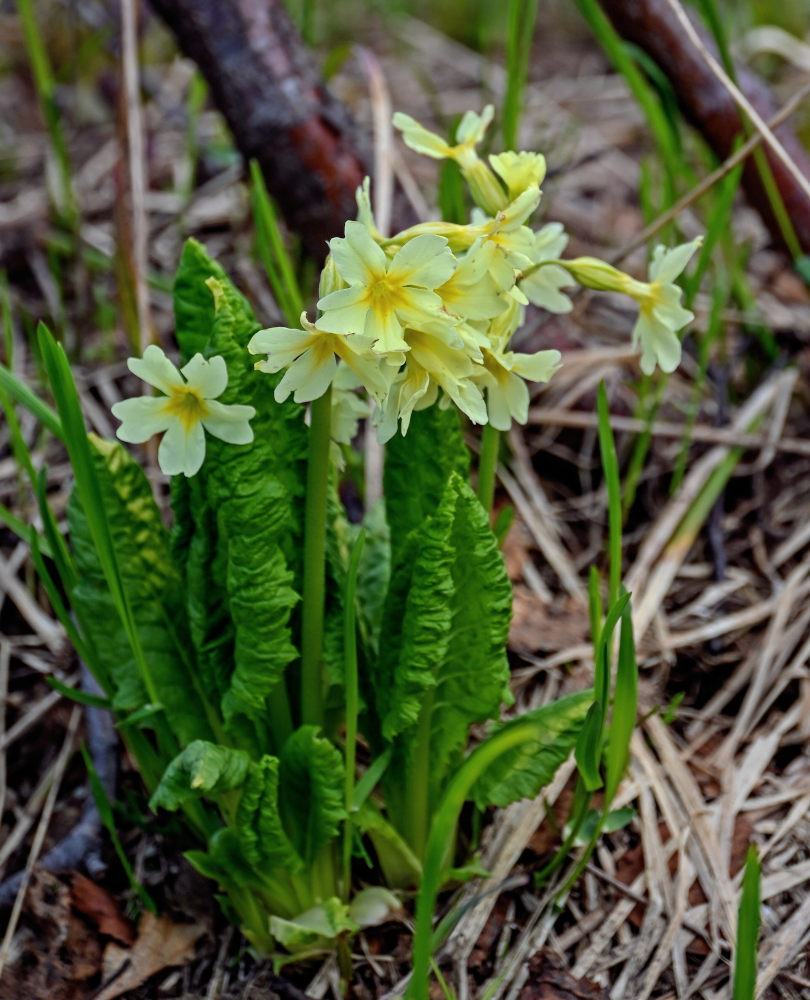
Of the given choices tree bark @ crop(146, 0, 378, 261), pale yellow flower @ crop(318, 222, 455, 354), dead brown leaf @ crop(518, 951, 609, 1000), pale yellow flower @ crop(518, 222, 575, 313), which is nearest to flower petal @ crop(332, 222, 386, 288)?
pale yellow flower @ crop(318, 222, 455, 354)

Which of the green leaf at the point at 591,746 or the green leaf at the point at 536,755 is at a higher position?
the green leaf at the point at 591,746

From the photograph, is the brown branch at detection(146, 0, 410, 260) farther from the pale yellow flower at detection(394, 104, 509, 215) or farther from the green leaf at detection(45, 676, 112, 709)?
the green leaf at detection(45, 676, 112, 709)

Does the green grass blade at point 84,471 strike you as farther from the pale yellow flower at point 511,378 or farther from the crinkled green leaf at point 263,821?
the pale yellow flower at point 511,378

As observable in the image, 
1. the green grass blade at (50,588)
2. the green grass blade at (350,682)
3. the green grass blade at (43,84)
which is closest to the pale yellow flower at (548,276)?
the green grass blade at (350,682)

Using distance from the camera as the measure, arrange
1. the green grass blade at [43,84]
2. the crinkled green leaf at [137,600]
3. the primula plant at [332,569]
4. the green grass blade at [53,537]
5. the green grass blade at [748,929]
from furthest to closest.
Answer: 1. the green grass blade at [43,84]
2. the crinkled green leaf at [137,600]
3. the green grass blade at [53,537]
4. the primula plant at [332,569]
5. the green grass blade at [748,929]

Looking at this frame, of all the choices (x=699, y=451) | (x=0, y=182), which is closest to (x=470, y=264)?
(x=699, y=451)

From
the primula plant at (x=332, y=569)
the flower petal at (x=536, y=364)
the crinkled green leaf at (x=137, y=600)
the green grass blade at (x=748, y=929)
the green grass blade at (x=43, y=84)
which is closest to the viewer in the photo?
the green grass blade at (x=748, y=929)

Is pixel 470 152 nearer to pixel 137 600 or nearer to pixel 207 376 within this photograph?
pixel 207 376

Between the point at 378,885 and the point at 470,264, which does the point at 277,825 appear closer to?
the point at 378,885
